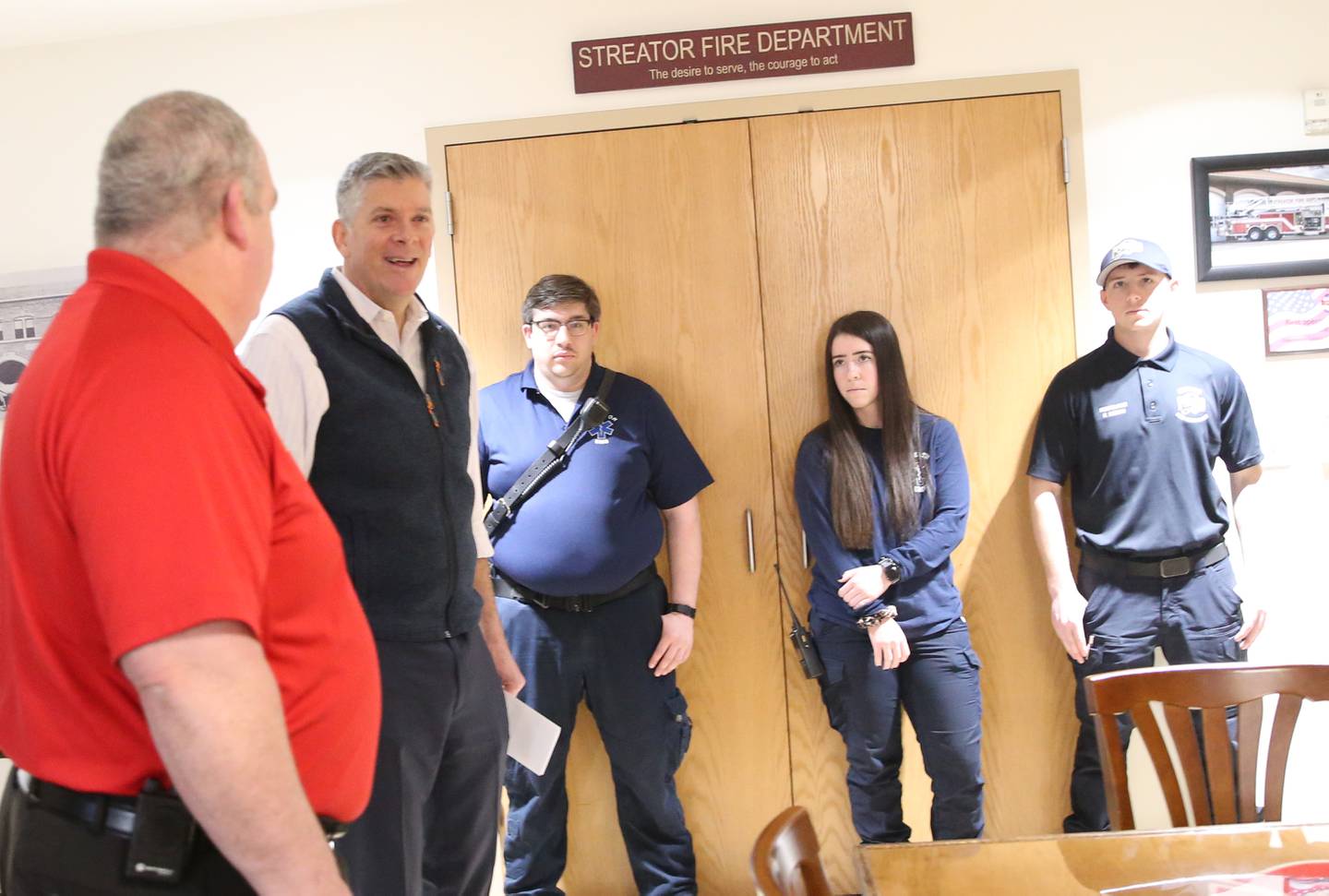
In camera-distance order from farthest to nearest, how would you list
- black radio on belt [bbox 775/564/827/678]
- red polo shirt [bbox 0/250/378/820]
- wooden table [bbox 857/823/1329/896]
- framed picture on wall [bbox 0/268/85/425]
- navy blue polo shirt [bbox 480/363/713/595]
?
framed picture on wall [bbox 0/268/85/425]
black radio on belt [bbox 775/564/827/678]
navy blue polo shirt [bbox 480/363/713/595]
wooden table [bbox 857/823/1329/896]
red polo shirt [bbox 0/250/378/820]

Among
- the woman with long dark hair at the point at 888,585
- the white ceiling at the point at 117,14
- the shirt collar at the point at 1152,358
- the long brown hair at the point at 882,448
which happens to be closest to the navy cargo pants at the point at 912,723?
the woman with long dark hair at the point at 888,585

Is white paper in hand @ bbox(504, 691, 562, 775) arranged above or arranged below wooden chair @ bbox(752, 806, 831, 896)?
below

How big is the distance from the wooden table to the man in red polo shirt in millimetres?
832

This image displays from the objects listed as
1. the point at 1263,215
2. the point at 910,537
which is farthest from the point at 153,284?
the point at 1263,215

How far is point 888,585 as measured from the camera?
2777 millimetres

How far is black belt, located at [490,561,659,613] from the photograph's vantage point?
2.80 meters

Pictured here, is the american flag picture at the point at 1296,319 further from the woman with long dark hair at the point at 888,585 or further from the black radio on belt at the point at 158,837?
the black radio on belt at the point at 158,837

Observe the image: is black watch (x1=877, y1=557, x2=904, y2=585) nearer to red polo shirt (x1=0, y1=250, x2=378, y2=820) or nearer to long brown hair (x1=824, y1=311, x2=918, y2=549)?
long brown hair (x1=824, y1=311, x2=918, y2=549)

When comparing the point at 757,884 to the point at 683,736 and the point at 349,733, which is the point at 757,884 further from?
the point at 683,736

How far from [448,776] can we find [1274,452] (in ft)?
8.23

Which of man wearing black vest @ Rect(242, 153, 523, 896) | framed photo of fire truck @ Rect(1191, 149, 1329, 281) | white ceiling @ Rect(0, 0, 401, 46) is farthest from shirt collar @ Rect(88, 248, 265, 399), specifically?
framed photo of fire truck @ Rect(1191, 149, 1329, 281)

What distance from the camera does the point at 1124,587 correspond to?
282 cm

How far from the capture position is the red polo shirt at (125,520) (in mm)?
977

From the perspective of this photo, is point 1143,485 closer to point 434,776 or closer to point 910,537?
point 910,537
